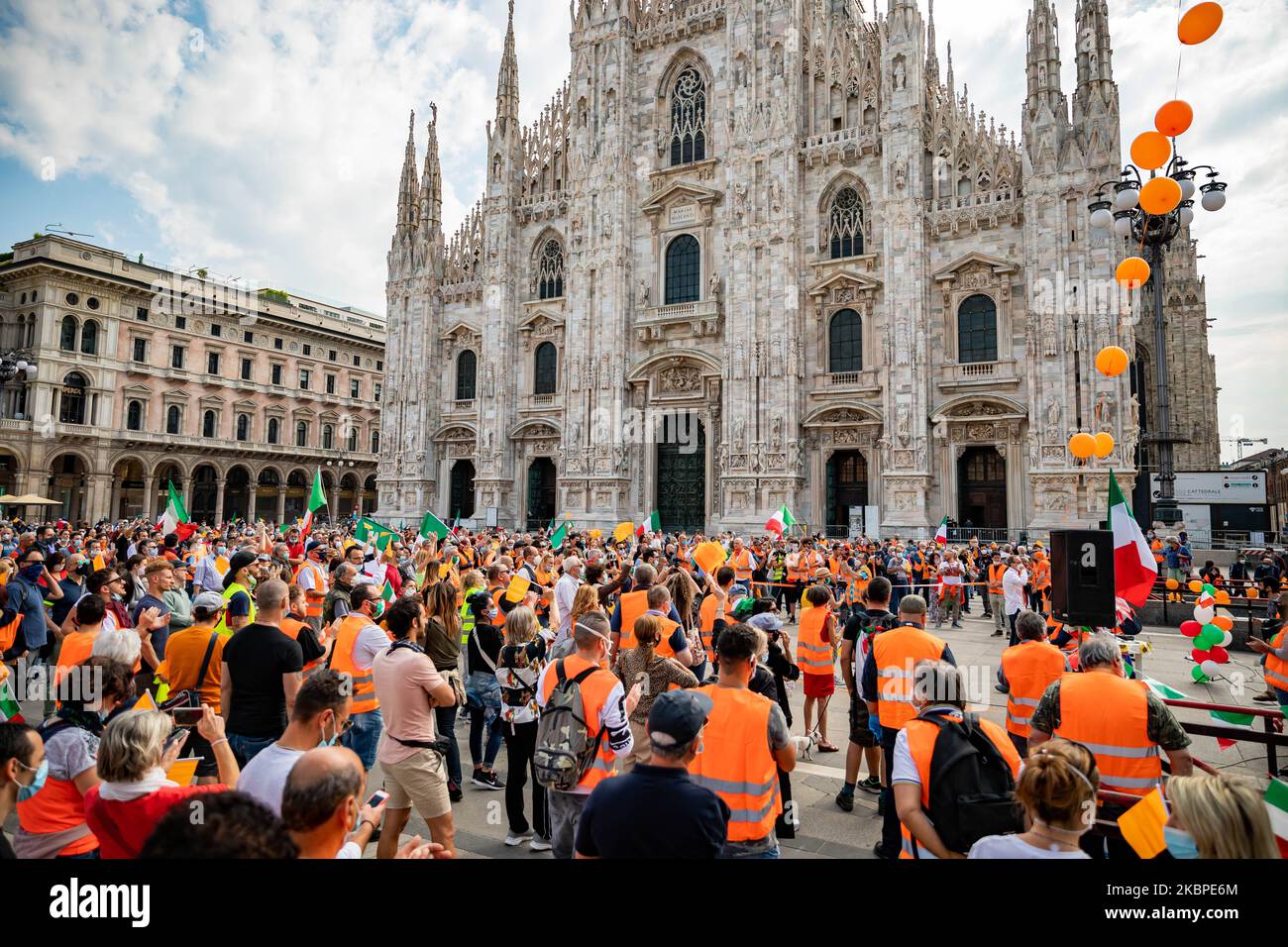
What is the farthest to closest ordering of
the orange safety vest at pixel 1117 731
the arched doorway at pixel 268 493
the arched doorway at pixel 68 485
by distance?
the arched doorway at pixel 268 493, the arched doorway at pixel 68 485, the orange safety vest at pixel 1117 731

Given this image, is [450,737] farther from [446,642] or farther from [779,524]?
[779,524]

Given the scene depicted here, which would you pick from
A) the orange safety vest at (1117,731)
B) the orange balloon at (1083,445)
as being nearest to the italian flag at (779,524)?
the orange balloon at (1083,445)

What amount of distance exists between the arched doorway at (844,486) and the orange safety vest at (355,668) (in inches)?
947

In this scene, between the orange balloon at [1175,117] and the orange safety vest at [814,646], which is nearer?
the orange safety vest at [814,646]

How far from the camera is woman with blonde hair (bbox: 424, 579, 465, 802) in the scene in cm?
588

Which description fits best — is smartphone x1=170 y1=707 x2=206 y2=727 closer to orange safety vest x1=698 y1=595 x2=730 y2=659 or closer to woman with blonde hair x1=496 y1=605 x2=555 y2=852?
woman with blonde hair x1=496 y1=605 x2=555 y2=852

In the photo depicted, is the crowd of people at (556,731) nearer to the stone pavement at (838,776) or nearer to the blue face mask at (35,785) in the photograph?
the blue face mask at (35,785)

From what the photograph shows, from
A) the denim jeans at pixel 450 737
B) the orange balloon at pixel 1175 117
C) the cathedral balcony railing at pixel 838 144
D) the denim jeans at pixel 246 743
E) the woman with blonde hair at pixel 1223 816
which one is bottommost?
the denim jeans at pixel 450 737

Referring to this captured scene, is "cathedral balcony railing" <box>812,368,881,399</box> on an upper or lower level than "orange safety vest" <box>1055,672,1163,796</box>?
upper

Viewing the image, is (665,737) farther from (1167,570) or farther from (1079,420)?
(1079,420)

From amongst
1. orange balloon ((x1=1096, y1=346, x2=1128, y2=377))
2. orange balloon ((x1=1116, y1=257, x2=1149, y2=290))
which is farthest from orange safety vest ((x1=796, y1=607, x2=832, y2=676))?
orange balloon ((x1=1096, y1=346, x2=1128, y2=377))

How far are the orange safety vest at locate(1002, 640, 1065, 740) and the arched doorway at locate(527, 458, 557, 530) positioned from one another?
29.0m

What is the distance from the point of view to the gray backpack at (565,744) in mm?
3865

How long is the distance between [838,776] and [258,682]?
4980mm
